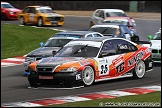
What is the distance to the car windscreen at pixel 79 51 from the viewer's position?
15.4 metres

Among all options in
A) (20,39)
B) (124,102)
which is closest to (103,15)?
(20,39)

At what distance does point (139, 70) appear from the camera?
54.2 feet

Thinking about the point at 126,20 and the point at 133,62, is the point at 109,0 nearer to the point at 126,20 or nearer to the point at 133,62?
the point at 126,20

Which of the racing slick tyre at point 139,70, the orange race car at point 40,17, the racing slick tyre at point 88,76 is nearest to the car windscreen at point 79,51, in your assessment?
the racing slick tyre at point 88,76

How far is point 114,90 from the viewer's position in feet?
45.2

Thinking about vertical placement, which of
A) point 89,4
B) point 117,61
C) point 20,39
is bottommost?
point 20,39

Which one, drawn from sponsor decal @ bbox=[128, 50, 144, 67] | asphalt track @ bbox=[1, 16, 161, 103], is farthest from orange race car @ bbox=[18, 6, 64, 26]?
sponsor decal @ bbox=[128, 50, 144, 67]

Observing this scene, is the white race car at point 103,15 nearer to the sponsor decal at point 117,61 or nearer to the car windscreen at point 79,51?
the sponsor decal at point 117,61

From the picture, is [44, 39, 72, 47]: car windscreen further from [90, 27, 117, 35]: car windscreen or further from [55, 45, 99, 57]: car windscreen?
[90, 27, 117, 35]: car windscreen

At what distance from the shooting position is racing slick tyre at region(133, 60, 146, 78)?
16375 millimetres

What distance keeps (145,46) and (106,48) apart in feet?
6.80

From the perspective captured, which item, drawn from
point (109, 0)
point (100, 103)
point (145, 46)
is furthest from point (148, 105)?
point (109, 0)

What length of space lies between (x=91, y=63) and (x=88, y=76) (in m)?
0.37

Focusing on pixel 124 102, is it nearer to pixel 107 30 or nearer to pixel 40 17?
pixel 107 30
